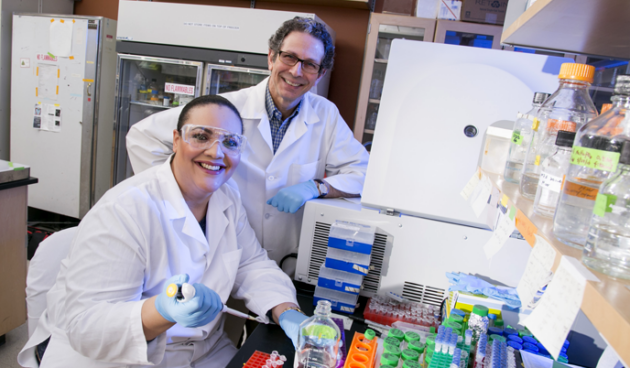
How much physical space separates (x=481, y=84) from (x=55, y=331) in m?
1.53

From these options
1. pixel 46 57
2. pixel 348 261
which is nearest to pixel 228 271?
pixel 348 261

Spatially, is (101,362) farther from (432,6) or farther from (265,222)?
(432,6)

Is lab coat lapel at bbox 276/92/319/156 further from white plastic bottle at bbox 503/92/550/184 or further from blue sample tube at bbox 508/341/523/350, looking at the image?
blue sample tube at bbox 508/341/523/350

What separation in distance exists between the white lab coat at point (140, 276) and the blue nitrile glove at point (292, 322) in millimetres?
94

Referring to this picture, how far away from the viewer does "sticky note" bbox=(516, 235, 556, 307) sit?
0.53 meters

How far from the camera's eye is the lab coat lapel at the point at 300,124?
6.02 ft

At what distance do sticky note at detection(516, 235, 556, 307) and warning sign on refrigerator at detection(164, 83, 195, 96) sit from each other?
127 inches

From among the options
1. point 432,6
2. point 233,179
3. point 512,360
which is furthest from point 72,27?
point 512,360

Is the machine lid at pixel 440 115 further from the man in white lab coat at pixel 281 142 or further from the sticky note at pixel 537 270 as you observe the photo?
the sticky note at pixel 537 270

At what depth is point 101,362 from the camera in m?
1.19

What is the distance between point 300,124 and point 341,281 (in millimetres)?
804

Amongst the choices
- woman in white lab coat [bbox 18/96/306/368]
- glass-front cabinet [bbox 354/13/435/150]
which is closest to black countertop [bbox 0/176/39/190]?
woman in white lab coat [bbox 18/96/306/368]

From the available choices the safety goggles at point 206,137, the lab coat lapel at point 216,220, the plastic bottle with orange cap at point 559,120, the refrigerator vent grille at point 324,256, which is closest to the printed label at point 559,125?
the plastic bottle with orange cap at point 559,120

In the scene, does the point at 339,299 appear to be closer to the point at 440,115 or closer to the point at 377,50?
the point at 440,115
